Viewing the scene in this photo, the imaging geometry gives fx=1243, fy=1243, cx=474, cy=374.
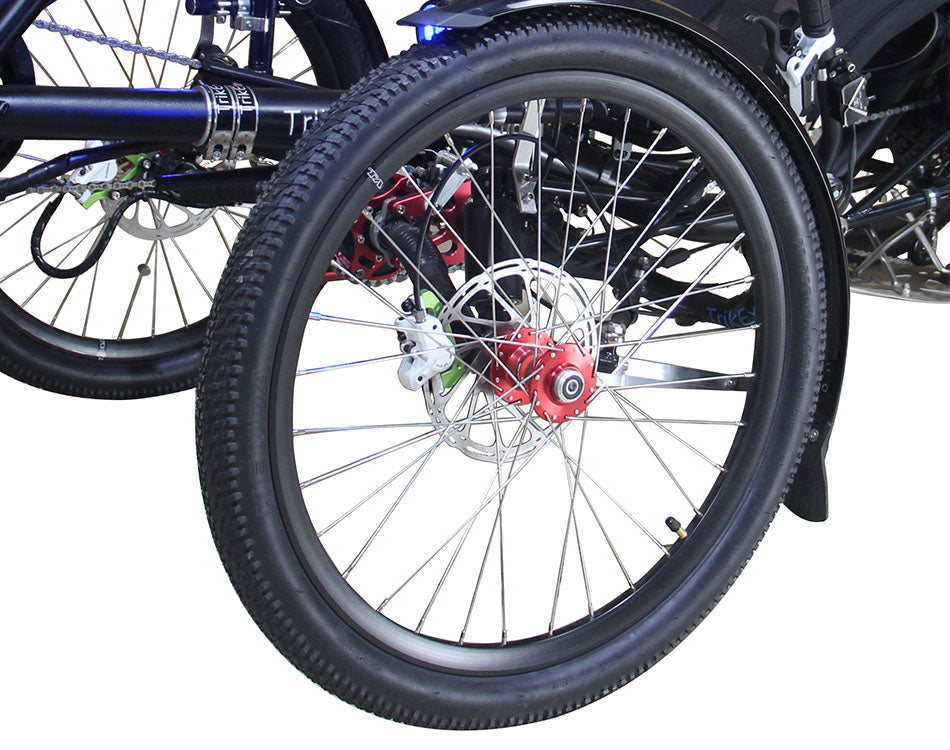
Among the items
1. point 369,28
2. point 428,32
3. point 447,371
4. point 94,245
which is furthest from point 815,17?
point 94,245

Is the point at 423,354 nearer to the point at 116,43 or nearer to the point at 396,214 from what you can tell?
the point at 396,214

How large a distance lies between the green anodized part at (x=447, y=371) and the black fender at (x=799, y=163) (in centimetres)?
42

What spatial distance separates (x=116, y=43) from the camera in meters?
2.26

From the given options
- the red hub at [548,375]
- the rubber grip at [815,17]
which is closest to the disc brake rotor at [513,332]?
the red hub at [548,375]

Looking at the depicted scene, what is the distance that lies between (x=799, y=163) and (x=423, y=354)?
0.58 metres

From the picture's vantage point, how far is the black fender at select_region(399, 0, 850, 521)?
4.87 feet

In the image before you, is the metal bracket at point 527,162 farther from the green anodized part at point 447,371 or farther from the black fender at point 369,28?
the black fender at point 369,28

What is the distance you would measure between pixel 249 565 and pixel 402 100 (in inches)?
22.9

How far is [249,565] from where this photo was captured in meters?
1.49

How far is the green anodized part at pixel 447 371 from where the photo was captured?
1.82 metres

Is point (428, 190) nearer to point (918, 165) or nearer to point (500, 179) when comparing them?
point (500, 179)

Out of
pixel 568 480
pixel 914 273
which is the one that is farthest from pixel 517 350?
pixel 914 273

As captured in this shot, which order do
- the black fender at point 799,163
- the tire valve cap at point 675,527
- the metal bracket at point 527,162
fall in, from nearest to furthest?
the black fender at point 799,163
the metal bracket at point 527,162
the tire valve cap at point 675,527

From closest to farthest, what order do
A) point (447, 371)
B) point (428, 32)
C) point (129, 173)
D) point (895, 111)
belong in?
point (428, 32) < point (447, 371) < point (895, 111) < point (129, 173)
